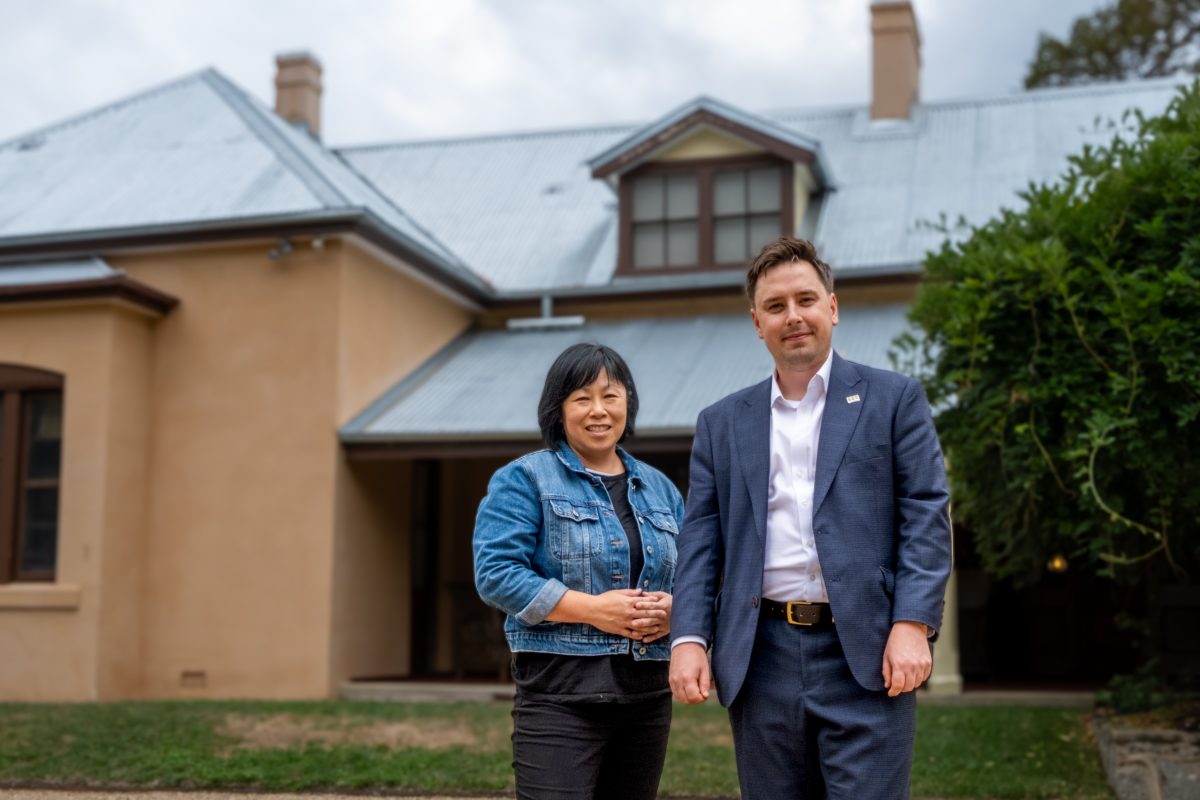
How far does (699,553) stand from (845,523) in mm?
404

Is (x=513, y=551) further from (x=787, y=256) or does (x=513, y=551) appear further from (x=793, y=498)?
(x=787, y=256)

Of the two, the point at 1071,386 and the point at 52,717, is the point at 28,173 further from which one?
the point at 1071,386

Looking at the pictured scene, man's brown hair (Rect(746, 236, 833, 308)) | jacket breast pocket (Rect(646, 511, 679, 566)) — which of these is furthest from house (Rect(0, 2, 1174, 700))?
man's brown hair (Rect(746, 236, 833, 308))

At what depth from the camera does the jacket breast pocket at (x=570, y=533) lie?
340 centimetres

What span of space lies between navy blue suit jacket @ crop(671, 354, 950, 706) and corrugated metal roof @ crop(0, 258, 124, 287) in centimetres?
915

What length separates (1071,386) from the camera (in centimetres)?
671

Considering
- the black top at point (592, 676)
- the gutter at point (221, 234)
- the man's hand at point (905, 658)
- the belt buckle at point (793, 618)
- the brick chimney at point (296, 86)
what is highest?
the brick chimney at point (296, 86)

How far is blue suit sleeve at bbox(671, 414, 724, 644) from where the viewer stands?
3234 millimetres

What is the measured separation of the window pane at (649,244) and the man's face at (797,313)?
10059 mm

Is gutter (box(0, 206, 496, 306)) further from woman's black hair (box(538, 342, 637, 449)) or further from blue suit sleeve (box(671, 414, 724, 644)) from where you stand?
blue suit sleeve (box(671, 414, 724, 644))

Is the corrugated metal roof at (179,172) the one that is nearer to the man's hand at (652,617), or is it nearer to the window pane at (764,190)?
the window pane at (764,190)

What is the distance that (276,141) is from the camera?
1281cm

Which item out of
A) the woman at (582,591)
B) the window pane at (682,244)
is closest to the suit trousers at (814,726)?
the woman at (582,591)

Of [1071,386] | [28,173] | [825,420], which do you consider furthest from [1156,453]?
[28,173]
